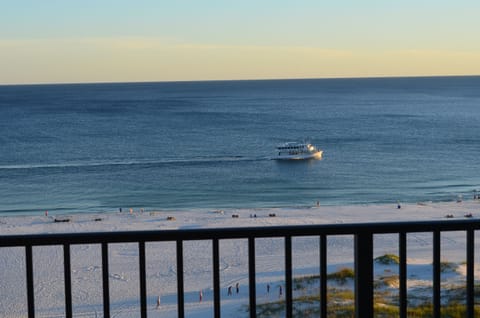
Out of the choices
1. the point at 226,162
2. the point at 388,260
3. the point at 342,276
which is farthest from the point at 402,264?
the point at 226,162

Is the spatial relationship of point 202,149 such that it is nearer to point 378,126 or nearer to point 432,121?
point 378,126

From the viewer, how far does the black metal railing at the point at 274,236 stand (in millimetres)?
2656

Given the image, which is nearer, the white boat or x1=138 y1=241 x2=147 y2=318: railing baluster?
x1=138 y1=241 x2=147 y2=318: railing baluster

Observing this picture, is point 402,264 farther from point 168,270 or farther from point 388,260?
point 168,270

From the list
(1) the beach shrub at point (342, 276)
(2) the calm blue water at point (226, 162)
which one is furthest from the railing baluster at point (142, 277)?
(2) the calm blue water at point (226, 162)

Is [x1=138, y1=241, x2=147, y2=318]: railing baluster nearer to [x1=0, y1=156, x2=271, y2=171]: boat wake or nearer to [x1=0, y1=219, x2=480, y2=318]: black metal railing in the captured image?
[x1=0, y1=219, x2=480, y2=318]: black metal railing

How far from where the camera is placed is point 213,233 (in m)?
2.71

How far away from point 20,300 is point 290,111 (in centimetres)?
9161

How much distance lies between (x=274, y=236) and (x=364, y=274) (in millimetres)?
473

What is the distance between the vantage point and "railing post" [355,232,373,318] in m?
2.86

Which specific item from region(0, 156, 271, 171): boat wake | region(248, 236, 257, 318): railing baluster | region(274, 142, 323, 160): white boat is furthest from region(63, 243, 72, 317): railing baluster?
region(274, 142, 323, 160): white boat

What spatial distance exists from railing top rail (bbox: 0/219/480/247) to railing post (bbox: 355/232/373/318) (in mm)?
59

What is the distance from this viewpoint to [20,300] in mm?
16469

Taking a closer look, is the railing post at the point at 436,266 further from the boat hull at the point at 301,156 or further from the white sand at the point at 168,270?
the boat hull at the point at 301,156
